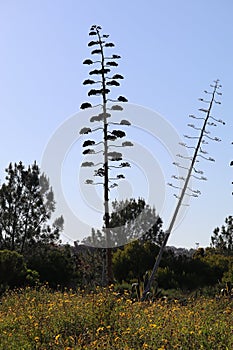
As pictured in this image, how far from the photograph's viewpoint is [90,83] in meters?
21.3

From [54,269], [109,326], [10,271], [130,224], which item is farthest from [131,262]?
[109,326]

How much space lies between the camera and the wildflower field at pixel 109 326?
23.8 feet

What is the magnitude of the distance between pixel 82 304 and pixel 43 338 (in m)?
1.69

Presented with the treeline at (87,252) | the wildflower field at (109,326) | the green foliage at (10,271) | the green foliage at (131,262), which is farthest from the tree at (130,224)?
the wildflower field at (109,326)

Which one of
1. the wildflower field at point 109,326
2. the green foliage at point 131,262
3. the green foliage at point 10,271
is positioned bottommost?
the wildflower field at point 109,326

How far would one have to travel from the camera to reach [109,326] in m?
7.95

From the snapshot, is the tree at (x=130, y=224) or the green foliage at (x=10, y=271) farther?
the tree at (x=130, y=224)

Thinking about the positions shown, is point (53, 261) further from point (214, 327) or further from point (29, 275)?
point (214, 327)

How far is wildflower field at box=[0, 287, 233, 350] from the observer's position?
724cm

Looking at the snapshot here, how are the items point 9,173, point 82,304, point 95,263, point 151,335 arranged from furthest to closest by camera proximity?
point 95,263 → point 9,173 → point 82,304 → point 151,335

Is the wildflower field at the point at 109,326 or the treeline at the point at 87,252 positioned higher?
the treeline at the point at 87,252

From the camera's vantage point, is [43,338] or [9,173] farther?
[9,173]

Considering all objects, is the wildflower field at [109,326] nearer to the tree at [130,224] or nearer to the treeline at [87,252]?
the treeline at [87,252]

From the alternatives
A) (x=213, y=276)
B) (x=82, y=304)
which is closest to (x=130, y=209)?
(x=213, y=276)
